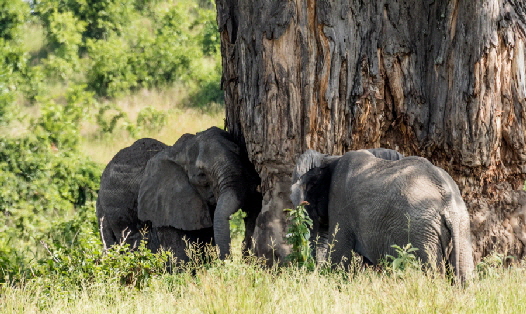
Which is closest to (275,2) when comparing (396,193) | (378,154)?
(378,154)

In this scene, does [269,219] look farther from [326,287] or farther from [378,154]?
[326,287]

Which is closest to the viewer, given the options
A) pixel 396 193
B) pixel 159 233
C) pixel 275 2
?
pixel 396 193

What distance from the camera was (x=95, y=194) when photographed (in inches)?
621

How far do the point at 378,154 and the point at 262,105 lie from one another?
1.54 metres

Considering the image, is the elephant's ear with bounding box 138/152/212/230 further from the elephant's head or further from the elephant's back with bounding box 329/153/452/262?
the elephant's back with bounding box 329/153/452/262

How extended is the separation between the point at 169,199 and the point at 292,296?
15.6ft

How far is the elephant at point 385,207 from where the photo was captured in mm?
5906

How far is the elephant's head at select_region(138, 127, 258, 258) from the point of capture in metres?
8.97

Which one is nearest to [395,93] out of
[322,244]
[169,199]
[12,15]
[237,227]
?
[322,244]

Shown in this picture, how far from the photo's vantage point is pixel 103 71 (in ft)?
78.8

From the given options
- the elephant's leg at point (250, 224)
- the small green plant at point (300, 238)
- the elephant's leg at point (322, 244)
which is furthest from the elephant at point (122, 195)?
the small green plant at point (300, 238)

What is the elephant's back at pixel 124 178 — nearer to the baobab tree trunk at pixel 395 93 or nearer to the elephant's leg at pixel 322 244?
the baobab tree trunk at pixel 395 93

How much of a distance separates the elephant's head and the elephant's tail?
342cm

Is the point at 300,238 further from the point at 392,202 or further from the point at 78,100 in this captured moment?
the point at 78,100
